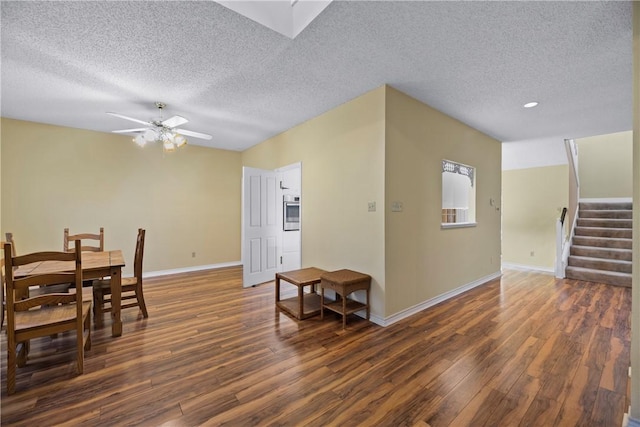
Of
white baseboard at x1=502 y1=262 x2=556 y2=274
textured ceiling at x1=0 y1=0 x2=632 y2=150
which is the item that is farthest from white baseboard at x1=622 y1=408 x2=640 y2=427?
white baseboard at x1=502 y1=262 x2=556 y2=274

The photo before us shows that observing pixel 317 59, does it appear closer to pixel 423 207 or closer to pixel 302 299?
pixel 423 207

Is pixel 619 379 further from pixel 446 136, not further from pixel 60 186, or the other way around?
pixel 60 186

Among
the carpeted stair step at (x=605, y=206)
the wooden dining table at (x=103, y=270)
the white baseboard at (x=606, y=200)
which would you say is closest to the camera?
the wooden dining table at (x=103, y=270)

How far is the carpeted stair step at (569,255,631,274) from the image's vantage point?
15.2 feet

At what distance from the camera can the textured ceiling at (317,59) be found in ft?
6.18

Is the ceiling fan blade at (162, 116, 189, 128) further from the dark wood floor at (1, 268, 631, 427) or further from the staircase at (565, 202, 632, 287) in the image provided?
the staircase at (565, 202, 632, 287)

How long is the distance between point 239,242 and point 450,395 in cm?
534

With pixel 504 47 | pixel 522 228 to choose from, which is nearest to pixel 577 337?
pixel 504 47

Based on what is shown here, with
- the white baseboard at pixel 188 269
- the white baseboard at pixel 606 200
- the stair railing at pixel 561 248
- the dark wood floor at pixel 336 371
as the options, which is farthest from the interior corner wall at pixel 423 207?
the white baseboard at pixel 188 269

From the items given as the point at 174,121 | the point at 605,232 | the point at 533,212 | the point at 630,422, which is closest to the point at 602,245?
the point at 605,232

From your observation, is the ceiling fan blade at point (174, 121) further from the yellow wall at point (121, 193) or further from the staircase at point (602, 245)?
the staircase at point (602, 245)

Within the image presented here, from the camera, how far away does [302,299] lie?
306 centimetres

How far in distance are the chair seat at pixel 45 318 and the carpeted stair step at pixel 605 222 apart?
8.66 meters

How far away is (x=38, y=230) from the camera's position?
422 cm
